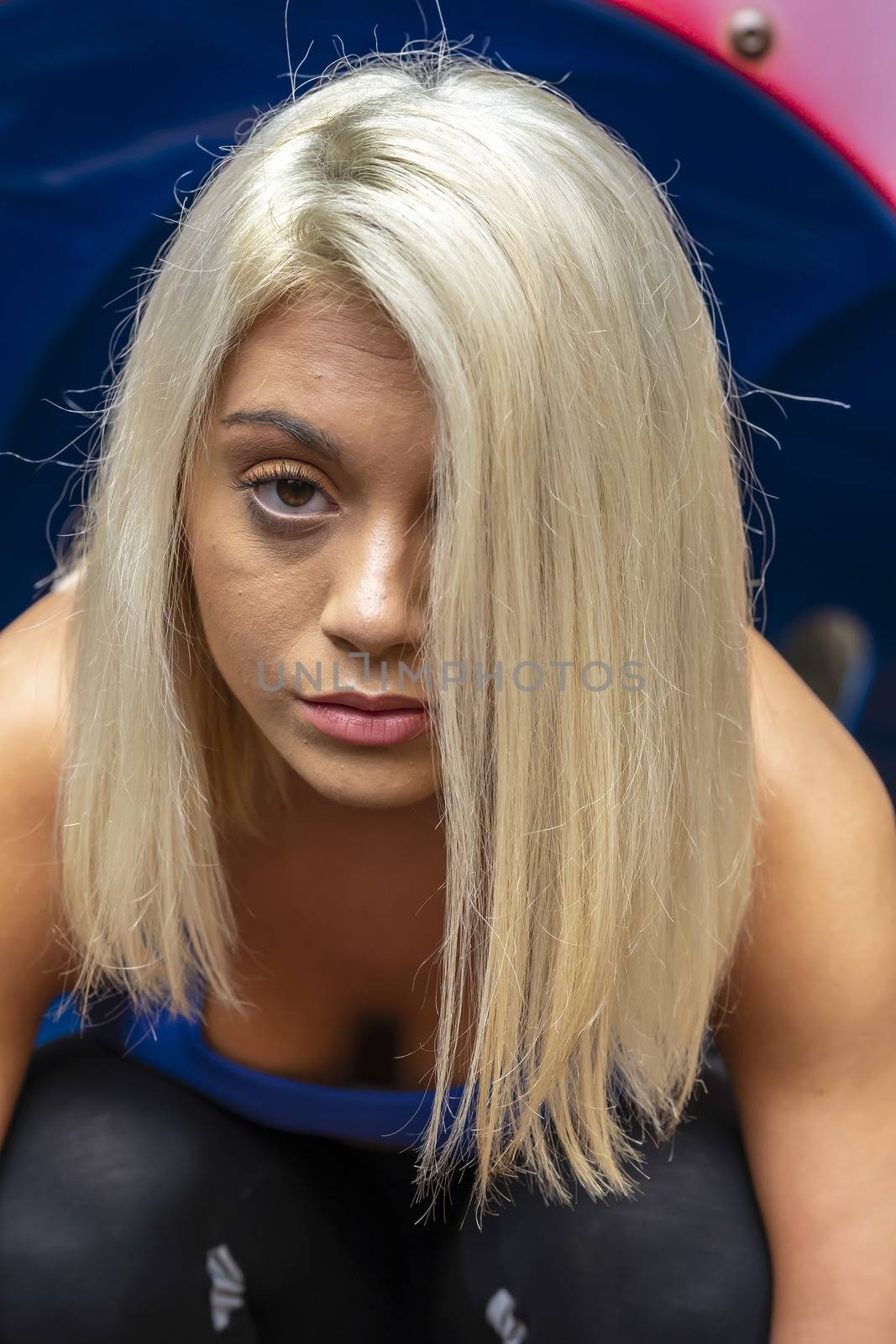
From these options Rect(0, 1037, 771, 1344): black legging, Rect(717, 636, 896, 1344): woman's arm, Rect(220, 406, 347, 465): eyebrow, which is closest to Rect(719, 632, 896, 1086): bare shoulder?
Rect(717, 636, 896, 1344): woman's arm

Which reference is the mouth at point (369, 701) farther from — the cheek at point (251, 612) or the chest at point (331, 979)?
the chest at point (331, 979)

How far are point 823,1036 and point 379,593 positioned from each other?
40 centimetres

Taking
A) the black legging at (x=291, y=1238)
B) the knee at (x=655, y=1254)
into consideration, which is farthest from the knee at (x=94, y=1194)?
the knee at (x=655, y=1254)

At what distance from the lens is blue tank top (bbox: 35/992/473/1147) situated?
0.91m

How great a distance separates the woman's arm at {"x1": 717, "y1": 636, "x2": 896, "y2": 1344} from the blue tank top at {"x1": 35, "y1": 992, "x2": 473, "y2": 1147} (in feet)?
0.66

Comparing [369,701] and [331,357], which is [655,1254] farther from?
[331,357]

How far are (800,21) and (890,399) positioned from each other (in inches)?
10.5

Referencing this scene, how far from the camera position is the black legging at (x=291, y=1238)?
0.84m

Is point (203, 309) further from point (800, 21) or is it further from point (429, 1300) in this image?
point (429, 1300)

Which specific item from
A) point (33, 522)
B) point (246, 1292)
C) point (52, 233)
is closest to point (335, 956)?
point (246, 1292)

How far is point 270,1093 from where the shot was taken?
925 mm

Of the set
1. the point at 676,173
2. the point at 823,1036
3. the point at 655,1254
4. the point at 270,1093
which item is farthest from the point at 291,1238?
the point at 676,173

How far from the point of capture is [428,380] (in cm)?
65

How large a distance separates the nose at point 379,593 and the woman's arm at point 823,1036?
0.29 m
